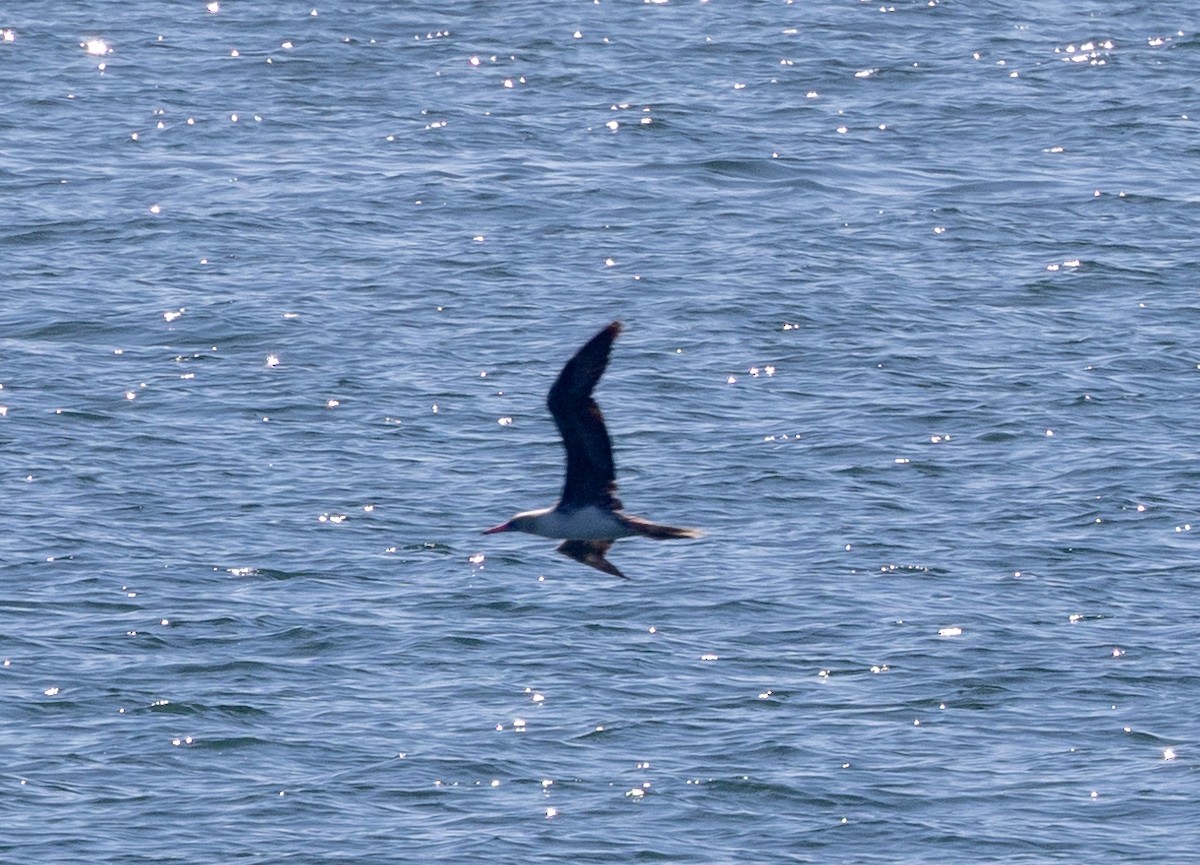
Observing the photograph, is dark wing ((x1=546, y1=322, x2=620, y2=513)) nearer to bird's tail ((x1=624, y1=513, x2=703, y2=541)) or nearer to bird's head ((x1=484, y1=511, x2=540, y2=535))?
bird's tail ((x1=624, y1=513, x2=703, y2=541))

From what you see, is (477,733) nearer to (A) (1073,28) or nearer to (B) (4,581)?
(B) (4,581)

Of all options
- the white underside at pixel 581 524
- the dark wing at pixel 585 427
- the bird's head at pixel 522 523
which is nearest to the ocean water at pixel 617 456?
the bird's head at pixel 522 523

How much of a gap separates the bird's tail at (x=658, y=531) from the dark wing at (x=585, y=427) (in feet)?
1.03

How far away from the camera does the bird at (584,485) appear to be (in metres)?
17.4

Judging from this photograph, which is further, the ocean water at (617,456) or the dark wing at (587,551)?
the ocean water at (617,456)

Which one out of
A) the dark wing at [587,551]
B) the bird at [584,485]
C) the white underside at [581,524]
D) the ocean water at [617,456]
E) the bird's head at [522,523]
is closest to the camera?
the bird at [584,485]

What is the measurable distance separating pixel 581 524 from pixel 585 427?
3.33 ft

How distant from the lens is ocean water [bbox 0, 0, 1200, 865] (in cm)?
2948

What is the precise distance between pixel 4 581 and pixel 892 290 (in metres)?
16.7

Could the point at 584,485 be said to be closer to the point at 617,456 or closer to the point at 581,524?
the point at 581,524

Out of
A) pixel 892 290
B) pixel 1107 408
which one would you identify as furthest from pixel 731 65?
pixel 1107 408

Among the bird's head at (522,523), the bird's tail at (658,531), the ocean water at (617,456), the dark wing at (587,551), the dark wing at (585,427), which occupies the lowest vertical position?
the ocean water at (617,456)

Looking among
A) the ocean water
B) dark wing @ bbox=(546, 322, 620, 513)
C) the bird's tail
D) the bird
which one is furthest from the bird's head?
the ocean water

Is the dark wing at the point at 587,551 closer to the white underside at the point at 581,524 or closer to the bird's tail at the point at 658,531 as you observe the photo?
the white underside at the point at 581,524
